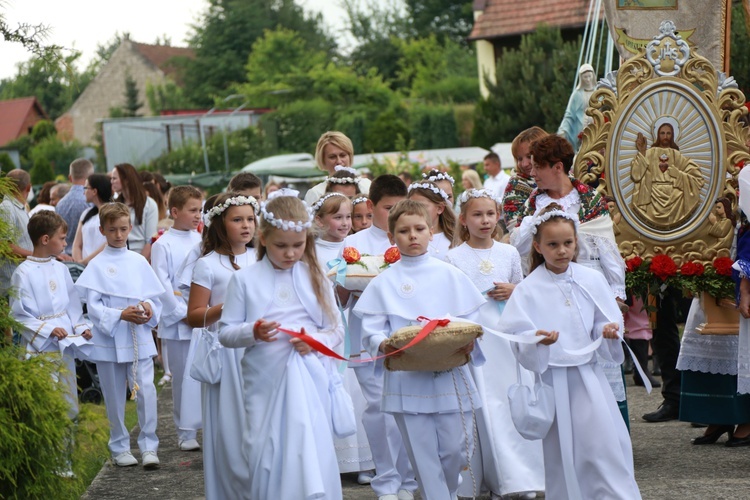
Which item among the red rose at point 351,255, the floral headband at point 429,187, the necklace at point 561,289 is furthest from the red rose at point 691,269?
the red rose at point 351,255

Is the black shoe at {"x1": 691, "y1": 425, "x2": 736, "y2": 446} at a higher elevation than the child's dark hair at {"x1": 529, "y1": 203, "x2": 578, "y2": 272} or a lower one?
lower

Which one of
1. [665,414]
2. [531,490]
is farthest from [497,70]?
[531,490]

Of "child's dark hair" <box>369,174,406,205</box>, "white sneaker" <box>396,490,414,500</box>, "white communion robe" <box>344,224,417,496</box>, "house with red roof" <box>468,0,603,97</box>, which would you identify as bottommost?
"white sneaker" <box>396,490,414,500</box>

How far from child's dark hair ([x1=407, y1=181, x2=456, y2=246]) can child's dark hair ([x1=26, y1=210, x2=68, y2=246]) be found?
2.56m

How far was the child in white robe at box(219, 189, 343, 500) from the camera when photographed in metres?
6.00

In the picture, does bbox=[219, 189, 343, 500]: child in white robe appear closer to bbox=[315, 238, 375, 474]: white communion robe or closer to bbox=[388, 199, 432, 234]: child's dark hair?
Result: bbox=[388, 199, 432, 234]: child's dark hair

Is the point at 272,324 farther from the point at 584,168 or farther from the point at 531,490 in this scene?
the point at 584,168

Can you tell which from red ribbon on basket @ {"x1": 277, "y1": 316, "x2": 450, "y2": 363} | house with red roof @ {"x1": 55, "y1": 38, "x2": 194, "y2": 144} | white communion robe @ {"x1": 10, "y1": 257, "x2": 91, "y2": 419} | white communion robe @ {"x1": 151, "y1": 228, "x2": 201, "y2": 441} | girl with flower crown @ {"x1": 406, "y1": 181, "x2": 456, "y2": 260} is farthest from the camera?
house with red roof @ {"x1": 55, "y1": 38, "x2": 194, "y2": 144}

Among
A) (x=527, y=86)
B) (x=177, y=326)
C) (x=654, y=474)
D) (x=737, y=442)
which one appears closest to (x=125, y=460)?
(x=177, y=326)

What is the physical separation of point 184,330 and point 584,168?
3358mm

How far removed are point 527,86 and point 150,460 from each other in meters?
26.1

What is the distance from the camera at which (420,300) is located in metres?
6.57

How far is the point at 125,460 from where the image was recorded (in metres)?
8.81

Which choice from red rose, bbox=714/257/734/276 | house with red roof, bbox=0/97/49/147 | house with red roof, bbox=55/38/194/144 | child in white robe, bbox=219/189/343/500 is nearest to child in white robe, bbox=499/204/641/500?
child in white robe, bbox=219/189/343/500
